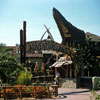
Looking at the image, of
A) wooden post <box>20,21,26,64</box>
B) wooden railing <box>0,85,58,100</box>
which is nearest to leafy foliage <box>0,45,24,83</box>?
wooden railing <box>0,85,58,100</box>

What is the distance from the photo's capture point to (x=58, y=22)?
27.3 m

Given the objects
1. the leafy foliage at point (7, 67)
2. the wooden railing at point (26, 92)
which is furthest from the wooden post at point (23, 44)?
the wooden railing at point (26, 92)

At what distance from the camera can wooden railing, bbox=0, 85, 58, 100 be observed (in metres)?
14.2

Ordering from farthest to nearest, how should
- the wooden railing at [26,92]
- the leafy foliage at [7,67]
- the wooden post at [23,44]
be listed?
the wooden post at [23,44]
the leafy foliage at [7,67]
the wooden railing at [26,92]

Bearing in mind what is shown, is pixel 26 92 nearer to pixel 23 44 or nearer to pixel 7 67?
pixel 7 67

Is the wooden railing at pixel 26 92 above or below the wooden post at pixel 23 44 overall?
below

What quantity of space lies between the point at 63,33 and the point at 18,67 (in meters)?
12.3

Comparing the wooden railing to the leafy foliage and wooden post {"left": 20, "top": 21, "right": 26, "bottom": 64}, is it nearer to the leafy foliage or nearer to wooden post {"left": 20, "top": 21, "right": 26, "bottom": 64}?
the leafy foliage

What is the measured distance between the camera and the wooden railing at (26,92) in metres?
14.2

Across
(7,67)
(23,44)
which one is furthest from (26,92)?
(23,44)

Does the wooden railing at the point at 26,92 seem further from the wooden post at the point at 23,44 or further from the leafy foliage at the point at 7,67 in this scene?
the wooden post at the point at 23,44

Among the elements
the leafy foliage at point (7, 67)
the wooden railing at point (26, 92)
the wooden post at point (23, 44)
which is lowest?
the wooden railing at point (26, 92)

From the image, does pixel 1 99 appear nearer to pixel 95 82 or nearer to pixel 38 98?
pixel 38 98

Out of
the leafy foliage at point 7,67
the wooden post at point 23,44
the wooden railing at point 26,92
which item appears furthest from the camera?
the wooden post at point 23,44
